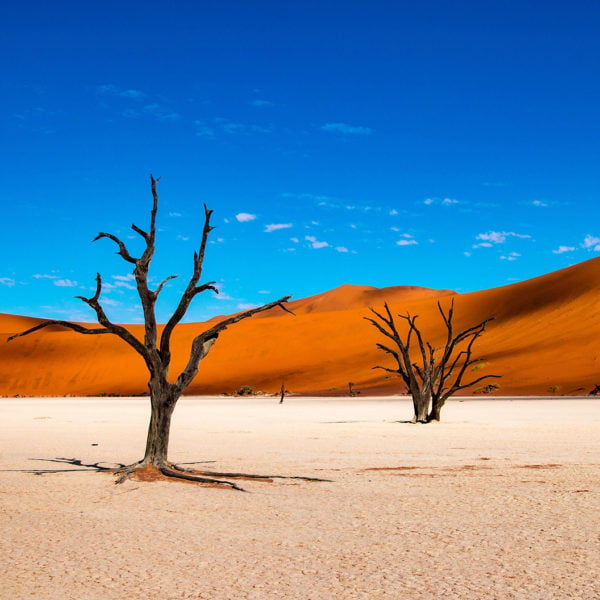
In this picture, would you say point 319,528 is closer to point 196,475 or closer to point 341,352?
point 196,475

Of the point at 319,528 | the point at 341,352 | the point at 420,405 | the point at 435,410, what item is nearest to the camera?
the point at 319,528

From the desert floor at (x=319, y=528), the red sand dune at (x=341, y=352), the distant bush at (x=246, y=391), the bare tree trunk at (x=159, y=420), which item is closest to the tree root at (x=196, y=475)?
the bare tree trunk at (x=159, y=420)

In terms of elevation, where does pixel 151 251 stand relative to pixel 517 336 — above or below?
below

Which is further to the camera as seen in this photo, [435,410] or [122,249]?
[435,410]

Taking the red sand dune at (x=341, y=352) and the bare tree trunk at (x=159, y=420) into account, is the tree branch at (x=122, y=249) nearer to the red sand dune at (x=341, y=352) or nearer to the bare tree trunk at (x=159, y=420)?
the bare tree trunk at (x=159, y=420)

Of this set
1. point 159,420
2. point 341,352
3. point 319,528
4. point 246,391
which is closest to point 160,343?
point 159,420

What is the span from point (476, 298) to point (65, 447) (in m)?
63.3

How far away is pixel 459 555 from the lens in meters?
5.38

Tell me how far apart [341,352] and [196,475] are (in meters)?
55.9

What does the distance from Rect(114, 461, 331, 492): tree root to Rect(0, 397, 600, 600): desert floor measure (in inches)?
9.0

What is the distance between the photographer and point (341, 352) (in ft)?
214

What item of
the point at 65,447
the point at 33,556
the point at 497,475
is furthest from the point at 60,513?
the point at 65,447

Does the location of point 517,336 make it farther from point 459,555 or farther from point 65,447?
point 459,555

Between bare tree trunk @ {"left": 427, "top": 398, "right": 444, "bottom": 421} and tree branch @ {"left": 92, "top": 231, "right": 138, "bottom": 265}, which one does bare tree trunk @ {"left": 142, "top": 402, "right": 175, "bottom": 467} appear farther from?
bare tree trunk @ {"left": 427, "top": 398, "right": 444, "bottom": 421}
